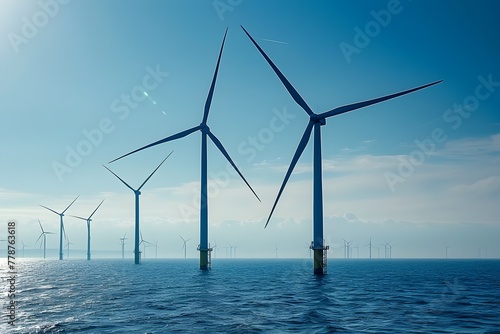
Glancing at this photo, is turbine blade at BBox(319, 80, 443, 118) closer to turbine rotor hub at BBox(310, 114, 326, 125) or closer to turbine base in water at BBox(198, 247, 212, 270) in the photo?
turbine rotor hub at BBox(310, 114, 326, 125)

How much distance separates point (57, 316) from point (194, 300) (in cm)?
1646

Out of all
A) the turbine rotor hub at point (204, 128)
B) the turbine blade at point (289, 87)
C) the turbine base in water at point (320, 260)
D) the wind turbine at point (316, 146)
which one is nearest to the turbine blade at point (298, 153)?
the wind turbine at point (316, 146)

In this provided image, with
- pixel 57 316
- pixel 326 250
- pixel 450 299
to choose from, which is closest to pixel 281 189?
pixel 326 250

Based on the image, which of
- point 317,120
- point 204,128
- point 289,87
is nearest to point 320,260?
point 317,120

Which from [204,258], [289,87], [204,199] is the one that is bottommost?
[204,258]

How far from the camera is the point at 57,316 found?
136 ft

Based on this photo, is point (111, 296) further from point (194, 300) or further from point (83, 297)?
point (194, 300)

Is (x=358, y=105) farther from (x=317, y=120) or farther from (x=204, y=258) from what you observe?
(x=204, y=258)

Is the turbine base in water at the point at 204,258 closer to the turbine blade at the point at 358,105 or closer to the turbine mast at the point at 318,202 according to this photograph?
the turbine mast at the point at 318,202

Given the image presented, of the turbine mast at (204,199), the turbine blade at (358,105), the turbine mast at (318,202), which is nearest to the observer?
the turbine blade at (358,105)

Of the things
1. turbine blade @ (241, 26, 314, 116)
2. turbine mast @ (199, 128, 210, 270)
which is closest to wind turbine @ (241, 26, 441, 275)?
turbine blade @ (241, 26, 314, 116)

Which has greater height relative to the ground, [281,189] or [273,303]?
[281,189]

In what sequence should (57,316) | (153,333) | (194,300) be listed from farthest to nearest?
(194,300)
(57,316)
(153,333)

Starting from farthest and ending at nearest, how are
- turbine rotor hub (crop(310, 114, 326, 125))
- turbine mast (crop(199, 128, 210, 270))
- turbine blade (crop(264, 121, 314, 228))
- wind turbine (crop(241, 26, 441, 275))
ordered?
1. turbine mast (crop(199, 128, 210, 270))
2. turbine rotor hub (crop(310, 114, 326, 125))
3. wind turbine (crop(241, 26, 441, 275))
4. turbine blade (crop(264, 121, 314, 228))
